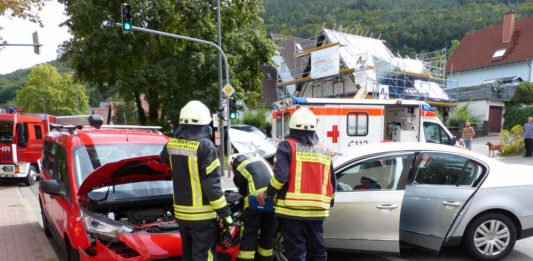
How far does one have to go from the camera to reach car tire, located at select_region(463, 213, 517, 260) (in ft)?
15.6

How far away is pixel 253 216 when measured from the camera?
4.17 m

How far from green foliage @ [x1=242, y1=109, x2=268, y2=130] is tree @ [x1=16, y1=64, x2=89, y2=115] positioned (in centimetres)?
4245

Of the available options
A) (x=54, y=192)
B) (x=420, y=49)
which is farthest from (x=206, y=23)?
(x=420, y=49)

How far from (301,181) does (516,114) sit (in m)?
30.7

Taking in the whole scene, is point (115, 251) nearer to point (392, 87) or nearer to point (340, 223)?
point (340, 223)

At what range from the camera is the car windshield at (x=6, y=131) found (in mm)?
12125

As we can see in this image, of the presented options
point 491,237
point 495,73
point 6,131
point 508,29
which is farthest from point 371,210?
point 508,29

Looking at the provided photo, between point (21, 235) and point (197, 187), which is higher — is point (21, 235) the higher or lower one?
the lower one

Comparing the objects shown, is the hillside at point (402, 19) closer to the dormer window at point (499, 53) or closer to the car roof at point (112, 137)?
the dormer window at point (499, 53)

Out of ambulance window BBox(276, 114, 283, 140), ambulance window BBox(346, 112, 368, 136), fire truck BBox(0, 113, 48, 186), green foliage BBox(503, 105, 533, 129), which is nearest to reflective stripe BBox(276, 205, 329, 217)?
ambulance window BBox(346, 112, 368, 136)

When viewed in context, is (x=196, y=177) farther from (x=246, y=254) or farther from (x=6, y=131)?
(x=6, y=131)

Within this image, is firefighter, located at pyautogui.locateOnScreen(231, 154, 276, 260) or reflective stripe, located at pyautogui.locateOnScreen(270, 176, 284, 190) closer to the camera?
reflective stripe, located at pyautogui.locateOnScreen(270, 176, 284, 190)

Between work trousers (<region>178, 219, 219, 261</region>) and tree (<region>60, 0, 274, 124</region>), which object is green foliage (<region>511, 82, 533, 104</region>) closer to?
tree (<region>60, 0, 274, 124</region>)

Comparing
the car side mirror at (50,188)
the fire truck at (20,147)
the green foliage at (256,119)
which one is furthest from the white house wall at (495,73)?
the car side mirror at (50,188)
